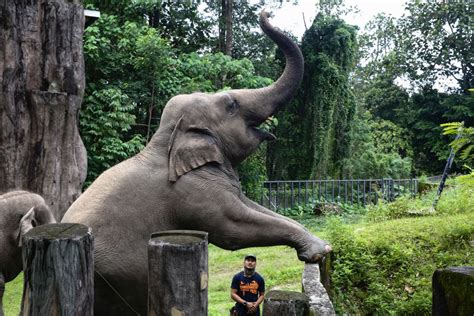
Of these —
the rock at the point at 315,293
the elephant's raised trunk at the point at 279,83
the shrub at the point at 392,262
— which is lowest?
the shrub at the point at 392,262

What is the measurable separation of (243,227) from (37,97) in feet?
10.2

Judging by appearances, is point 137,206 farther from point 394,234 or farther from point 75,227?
point 394,234

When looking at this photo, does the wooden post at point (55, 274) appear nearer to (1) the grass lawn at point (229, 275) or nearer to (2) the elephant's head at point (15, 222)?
(2) the elephant's head at point (15, 222)

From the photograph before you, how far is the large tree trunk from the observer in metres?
5.00

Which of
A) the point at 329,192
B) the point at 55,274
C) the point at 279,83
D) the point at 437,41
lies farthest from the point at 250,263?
the point at 437,41

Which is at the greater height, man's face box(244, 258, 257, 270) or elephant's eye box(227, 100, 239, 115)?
elephant's eye box(227, 100, 239, 115)

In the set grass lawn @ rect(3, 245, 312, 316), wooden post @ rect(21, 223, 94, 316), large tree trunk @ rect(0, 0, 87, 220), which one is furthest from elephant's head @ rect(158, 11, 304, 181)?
grass lawn @ rect(3, 245, 312, 316)

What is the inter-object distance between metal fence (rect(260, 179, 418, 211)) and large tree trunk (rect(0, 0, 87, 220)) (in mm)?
8715

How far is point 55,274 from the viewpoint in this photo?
1.50 m

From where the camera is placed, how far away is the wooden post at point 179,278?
5.37ft

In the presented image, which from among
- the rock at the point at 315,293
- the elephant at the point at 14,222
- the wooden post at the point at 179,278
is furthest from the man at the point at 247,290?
the wooden post at the point at 179,278

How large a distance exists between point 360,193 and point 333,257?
1062 centimetres

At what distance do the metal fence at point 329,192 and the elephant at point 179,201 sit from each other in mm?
10488

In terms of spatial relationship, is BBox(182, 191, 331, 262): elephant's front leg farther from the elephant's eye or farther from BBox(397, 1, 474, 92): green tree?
BBox(397, 1, 474, 92): green tree
